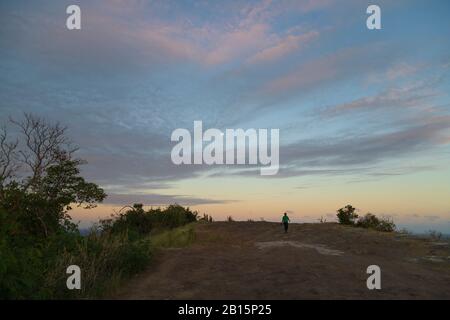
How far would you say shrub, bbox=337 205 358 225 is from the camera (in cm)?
2903

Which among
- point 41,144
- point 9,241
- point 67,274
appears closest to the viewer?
point 67,274

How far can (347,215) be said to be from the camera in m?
29.3

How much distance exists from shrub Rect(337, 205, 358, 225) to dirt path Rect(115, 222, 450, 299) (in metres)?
10.1

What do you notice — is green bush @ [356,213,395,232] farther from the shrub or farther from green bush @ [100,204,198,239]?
green bush @ [100,204,198,239]

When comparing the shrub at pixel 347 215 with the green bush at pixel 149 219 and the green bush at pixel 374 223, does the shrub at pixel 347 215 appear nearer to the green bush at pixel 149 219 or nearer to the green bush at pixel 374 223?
the green bush at pixel 374 223

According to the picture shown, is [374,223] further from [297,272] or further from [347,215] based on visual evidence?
[297,272]

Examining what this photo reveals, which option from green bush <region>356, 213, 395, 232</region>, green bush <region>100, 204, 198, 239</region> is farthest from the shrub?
green bush <region>100, 204, 198, 239</region>

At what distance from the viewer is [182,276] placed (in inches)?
478

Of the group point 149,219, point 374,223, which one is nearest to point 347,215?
point 374,223
